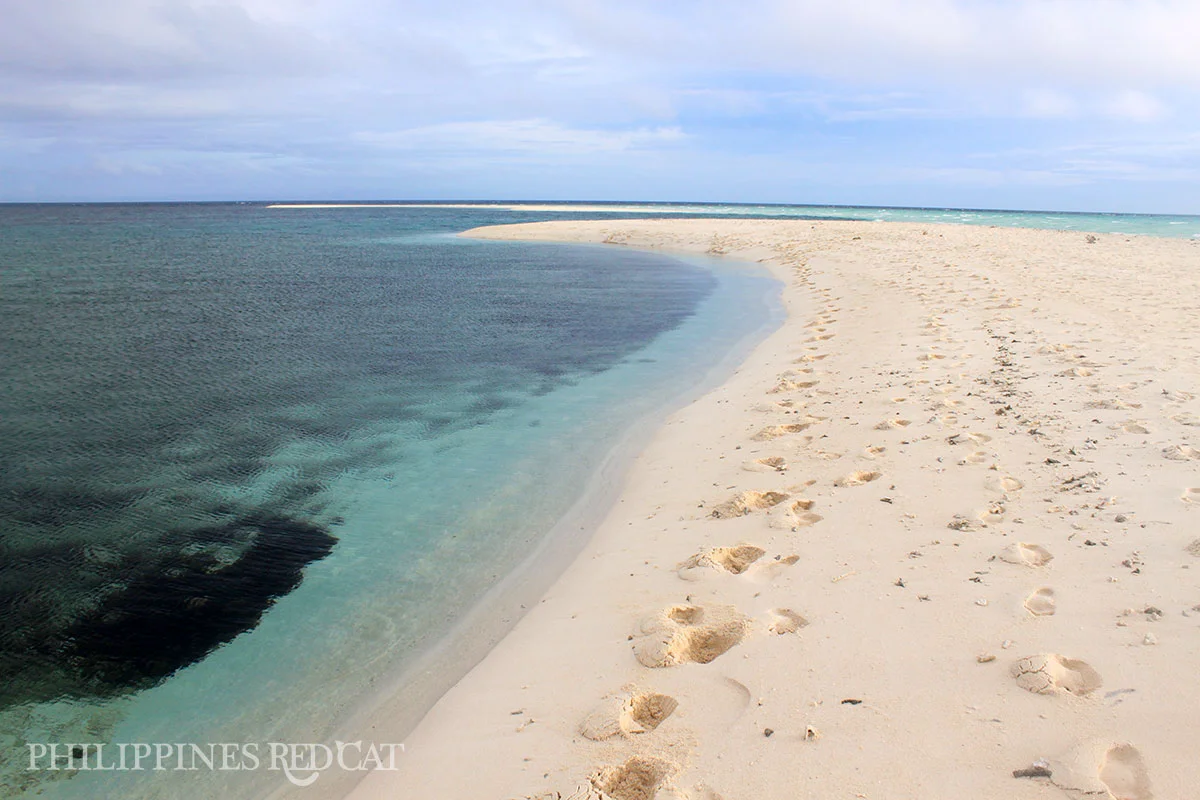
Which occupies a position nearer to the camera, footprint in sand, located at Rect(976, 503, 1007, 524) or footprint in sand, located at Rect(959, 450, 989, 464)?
footprint in sand, located at Rect(976, 503, 1007, 524)

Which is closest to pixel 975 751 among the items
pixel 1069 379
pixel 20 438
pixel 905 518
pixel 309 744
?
pixel 905 518

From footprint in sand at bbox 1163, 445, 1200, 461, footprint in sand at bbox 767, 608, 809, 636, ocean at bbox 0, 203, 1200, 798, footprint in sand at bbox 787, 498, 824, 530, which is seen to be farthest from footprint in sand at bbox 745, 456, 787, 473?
footprint in sand at bbox 1163, 445, 1200, 461

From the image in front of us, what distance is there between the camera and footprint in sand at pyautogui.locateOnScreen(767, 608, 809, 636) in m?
4.29

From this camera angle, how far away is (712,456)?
302 inches

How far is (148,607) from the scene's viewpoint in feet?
17.7

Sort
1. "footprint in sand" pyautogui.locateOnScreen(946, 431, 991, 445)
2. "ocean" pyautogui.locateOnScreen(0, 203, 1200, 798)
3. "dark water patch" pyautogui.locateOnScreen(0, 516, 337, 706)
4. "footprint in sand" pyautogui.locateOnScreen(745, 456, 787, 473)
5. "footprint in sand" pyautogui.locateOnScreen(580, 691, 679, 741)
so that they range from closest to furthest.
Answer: "footprint in sand" pyautogui.locateOnScreen(580, 691, 679, 741), "ocean" pyautogui.locateOnScreen(0, 203, 1200, 798), "dark water patch" pyautogui.locateOnScreen(0, 516, 337, 706), "footprint in sand" pyautogui.locateOnScreen(946, 431, 991, 445), "footprint in sand" pyautogui.locateOnScreen(745, 456, 787, 473)

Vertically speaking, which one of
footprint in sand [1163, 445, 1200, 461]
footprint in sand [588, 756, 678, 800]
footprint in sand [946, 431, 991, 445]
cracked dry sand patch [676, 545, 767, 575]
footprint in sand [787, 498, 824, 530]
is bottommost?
footprint in sand [588, 756, 678, 800]

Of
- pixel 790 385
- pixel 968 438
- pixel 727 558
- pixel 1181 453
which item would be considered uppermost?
pixel 1181 453

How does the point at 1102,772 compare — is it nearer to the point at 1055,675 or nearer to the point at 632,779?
the point at 1055,675

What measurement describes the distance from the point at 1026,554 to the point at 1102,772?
2150mm

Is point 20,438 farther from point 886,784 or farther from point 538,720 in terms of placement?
point 886,784

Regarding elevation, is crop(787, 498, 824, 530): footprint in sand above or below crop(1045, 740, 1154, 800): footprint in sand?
below

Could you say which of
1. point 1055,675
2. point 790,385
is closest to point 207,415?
point 790,385

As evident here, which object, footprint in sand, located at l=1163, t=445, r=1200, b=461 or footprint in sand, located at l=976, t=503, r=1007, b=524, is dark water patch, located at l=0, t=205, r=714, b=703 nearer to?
footprint in sand, located at l=976, t=503, r=1007, b=524
